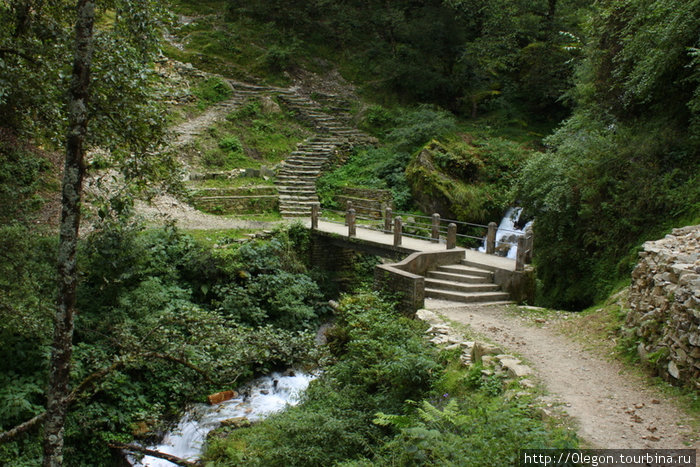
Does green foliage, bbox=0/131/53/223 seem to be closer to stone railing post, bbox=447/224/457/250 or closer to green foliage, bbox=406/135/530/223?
stone railing post, bbox=447/224/457/250

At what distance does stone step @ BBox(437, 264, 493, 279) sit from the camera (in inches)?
454

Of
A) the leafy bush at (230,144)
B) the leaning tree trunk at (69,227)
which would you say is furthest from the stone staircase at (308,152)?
the leaning tree trunk at (69,227)

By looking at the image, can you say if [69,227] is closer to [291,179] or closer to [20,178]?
[20,178]

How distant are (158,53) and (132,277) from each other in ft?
17.1

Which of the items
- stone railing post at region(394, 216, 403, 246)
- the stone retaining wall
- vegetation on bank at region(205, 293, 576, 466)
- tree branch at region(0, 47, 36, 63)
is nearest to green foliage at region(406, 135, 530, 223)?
stone railing post at region(394, 216, 403, 246)

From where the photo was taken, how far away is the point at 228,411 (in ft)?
31.1

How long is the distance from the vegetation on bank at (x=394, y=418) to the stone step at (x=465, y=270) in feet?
8.62

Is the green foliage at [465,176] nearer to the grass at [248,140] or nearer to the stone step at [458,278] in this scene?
the stone step at [458,278]

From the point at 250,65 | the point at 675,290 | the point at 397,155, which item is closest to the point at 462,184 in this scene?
the point at 397,155

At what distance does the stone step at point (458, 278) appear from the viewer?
37.4ft

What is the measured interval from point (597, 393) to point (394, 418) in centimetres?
248

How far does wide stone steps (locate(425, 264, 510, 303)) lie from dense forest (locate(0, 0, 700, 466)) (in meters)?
1.38

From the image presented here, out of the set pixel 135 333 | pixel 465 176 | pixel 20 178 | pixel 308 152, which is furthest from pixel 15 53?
pixel 308 152

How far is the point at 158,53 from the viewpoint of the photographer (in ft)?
22.6
